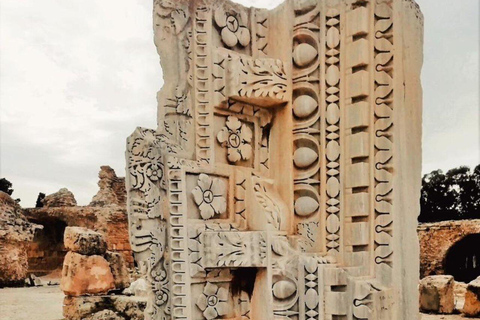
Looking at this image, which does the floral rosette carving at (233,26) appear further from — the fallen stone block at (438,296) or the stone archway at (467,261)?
the stone archway at (467,261)

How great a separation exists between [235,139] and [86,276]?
5.99 metres

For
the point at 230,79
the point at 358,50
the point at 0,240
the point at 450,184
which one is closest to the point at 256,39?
the point at 230,79

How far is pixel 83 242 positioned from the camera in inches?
333

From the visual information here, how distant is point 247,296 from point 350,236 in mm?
781

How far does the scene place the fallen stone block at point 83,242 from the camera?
8445mm

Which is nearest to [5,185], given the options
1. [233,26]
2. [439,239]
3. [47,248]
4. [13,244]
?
[47,248]

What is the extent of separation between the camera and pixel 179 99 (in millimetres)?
3158

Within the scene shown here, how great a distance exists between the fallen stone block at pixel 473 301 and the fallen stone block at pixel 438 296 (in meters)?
0.48

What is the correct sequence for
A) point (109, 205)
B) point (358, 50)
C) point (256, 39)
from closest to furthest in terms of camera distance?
1. point (358, 50)
2. point (256, 39)
3. point (109, 205)

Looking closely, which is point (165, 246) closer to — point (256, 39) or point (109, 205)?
point (256, 39)

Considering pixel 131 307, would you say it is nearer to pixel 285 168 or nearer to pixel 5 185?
pixel 285 168

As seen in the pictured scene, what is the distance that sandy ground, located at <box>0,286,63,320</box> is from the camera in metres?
9.02

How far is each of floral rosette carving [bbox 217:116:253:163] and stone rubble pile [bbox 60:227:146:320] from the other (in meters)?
5.04

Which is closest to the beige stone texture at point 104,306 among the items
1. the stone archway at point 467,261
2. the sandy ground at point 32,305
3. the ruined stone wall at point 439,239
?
the sandy ground at point 32,305
